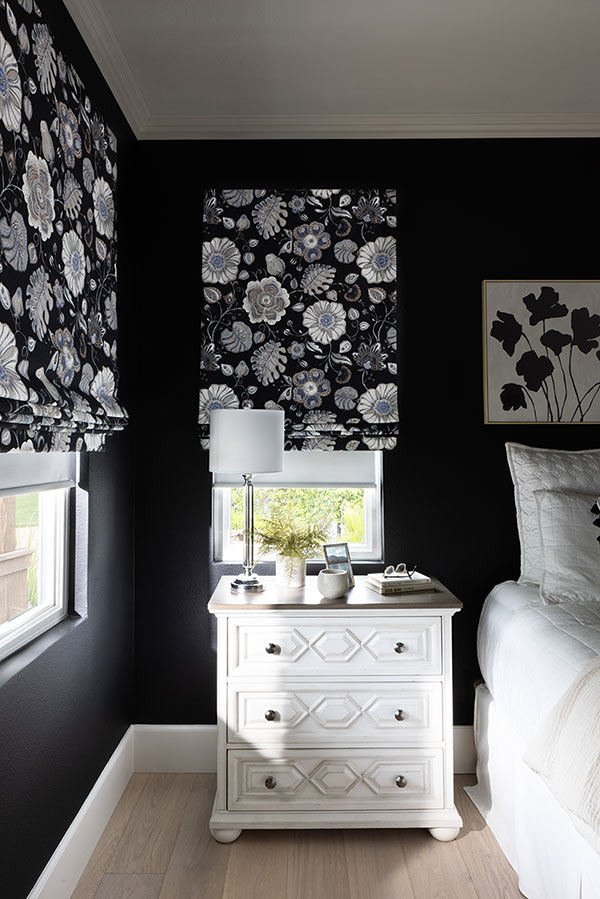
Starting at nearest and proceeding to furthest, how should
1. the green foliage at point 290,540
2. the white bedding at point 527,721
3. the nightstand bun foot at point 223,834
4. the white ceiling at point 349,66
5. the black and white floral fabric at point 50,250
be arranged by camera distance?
the black and white floral fabric at point 50,250
the white bedding at point 527,721
the white ceiling at point 349,66
the nightstand bun foot at point 223,834
the green foliage at point 290,540

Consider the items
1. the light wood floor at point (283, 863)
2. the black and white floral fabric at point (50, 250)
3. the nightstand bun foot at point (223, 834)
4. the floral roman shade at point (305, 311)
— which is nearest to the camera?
the black and white floral fabric at point (50, 250)

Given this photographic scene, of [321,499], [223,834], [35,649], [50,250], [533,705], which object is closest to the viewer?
[50,250]

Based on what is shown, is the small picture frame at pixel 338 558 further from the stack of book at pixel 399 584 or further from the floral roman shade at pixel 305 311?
the floral roman shade at pixel 305 311

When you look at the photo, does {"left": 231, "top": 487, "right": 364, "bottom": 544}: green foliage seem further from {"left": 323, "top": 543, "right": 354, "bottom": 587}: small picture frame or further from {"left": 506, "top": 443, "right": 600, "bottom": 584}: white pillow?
{"left": 506, "top": 443, "right": 600, "bottom": 584}: white pillow

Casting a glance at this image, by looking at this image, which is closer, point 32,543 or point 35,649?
point 35,649

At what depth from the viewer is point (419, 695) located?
97.7 inches

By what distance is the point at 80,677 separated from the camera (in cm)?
226

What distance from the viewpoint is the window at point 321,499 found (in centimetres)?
304

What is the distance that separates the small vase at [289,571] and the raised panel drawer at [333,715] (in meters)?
0.39

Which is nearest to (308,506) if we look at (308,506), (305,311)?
(308,506)

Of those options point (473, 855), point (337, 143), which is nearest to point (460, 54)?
point (337, 143)

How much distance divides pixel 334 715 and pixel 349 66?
2431mm

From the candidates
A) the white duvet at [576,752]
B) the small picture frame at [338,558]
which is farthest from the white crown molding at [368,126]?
the white duvet at [576,752]

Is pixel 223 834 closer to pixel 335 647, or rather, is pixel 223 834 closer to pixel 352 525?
pixel 335 647
